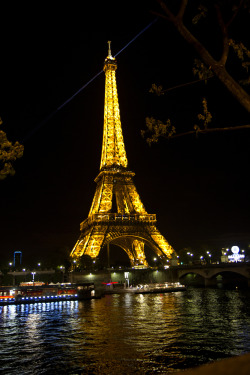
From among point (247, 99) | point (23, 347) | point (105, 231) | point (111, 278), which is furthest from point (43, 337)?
point (111, 278)

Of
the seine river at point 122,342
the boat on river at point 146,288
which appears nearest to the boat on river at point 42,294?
the boat on river at point 146,288

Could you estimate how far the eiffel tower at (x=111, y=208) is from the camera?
208 ft

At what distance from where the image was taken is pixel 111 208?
68625 mm

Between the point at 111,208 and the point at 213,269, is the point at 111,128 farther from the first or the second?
the point at 213,269

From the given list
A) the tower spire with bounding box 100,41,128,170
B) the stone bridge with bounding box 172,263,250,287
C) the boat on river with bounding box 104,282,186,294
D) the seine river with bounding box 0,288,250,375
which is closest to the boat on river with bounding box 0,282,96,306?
the boat on river with bounding box 104,282,186,294

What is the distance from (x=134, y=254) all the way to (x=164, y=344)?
218 ft

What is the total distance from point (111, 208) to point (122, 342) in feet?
165

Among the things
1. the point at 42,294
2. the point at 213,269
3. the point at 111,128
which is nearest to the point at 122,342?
the point at 42,294

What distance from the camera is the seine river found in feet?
48.4

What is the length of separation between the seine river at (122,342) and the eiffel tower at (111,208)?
34201 millimetres

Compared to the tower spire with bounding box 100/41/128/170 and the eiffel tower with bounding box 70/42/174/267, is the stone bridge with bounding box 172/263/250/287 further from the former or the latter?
the tower spire with bounding box 100/41/128/170

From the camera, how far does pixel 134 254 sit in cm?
8381

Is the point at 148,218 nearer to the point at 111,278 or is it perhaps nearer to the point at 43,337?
the point at 111,278

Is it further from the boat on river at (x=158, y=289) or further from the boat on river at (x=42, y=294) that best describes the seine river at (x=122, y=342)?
the boat on river at (x=158, y=289)
